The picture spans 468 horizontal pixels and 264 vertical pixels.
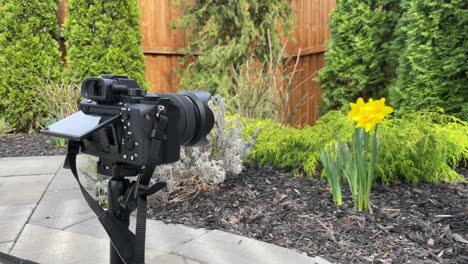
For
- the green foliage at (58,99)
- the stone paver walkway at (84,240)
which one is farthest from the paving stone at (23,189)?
the green foliage at (58,99)

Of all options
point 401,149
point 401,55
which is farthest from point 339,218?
point 401,55

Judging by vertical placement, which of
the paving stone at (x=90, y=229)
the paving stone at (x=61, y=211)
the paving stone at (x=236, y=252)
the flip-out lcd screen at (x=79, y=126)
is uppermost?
the flip-out lcd screen at (x=79, y=126)

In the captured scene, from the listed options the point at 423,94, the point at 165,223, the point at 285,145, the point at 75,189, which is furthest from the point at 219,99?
the point at 423,94

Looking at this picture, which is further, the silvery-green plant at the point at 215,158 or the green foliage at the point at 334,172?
the silvery-green plant at the point at 215,158

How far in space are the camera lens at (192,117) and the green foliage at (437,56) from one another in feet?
9.09

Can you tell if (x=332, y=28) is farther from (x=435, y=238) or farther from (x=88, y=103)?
(x=88, y=103)

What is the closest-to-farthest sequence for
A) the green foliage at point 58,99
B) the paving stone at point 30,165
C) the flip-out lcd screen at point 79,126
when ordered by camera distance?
the flip-out lcd screen at point 79,126, the paving stone at point 30,165, the green foliage at point 58,99

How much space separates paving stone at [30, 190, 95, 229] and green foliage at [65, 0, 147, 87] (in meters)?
3.62

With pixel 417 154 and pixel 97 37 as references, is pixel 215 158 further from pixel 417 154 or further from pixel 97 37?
pixel 97 37

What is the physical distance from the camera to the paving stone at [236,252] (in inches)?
67.4

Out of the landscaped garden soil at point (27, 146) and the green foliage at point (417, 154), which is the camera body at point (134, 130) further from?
the landscaped garden soil at point (27, 146)

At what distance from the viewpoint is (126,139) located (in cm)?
117

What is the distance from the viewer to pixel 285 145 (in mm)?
3277

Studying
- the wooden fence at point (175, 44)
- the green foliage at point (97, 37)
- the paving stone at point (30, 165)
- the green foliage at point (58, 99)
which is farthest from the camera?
the wooden fence at point (175, 44)
